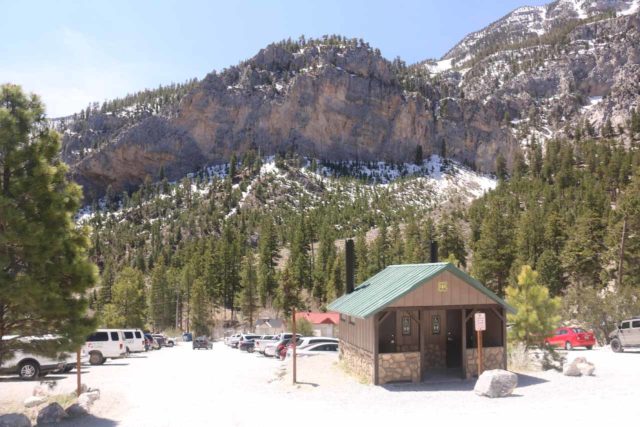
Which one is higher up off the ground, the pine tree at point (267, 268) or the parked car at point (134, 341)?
the pine tree at point (267, 268)

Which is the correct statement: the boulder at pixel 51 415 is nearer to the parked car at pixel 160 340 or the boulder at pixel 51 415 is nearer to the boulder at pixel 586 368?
the boulder at pixel 586 368

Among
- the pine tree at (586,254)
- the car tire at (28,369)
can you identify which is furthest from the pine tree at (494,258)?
the car tire at (28,369)

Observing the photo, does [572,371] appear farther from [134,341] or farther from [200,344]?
[200,344]

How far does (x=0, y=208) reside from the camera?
42.8 feet

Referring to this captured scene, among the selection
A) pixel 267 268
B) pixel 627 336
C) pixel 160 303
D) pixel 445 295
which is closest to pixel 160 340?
pixel 160 303

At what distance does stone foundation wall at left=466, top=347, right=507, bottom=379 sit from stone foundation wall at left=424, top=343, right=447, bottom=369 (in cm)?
235

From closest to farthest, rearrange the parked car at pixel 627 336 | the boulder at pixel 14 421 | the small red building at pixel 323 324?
the boulder at pixel 14 421
the parked car at pixel 627 336
the small red building at pixel 323 324

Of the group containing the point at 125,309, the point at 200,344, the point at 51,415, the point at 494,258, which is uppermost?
the point at 494,258

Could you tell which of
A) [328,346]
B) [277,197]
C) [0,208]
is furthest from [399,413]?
[277,197]

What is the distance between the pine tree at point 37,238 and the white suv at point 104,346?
16.6m

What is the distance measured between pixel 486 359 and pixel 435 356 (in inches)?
101

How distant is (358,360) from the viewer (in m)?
20.6

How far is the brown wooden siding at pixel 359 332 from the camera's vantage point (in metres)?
18.8

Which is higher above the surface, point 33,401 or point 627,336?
point 627,336
